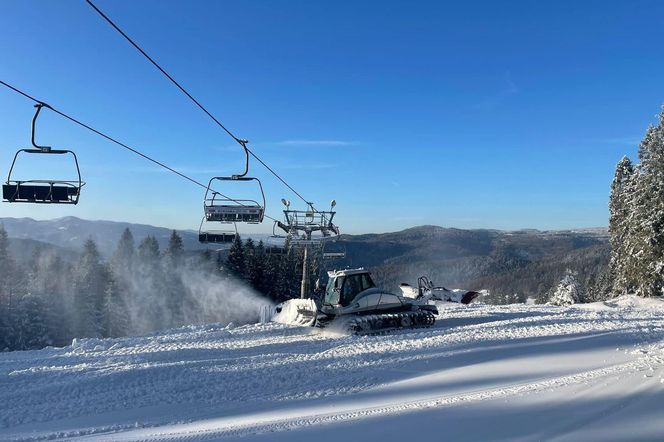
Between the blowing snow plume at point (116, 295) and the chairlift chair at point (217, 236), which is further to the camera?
the blowing snow plume at point (116, 295)

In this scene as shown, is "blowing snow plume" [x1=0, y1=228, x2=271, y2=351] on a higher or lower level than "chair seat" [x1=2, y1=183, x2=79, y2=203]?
lower

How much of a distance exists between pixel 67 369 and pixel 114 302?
31963 millimetres

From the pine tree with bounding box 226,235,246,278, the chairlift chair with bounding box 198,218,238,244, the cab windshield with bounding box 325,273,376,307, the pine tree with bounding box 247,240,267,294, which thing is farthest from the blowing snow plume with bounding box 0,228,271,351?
the chairlift chair with bounding box 198,218,238,244

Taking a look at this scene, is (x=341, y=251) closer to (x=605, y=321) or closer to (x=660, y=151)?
(x=605, y=321)

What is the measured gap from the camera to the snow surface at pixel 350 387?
6.41 metres

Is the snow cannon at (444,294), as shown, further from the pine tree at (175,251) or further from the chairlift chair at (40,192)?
the pine tree at (175,251)

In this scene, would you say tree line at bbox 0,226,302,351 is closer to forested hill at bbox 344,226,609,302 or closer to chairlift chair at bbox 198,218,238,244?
chairlift chair at bbox 198,218,238,244

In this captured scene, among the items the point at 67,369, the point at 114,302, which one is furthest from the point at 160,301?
the point at 67,369

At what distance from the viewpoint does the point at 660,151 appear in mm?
29234

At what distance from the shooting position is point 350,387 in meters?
9.25

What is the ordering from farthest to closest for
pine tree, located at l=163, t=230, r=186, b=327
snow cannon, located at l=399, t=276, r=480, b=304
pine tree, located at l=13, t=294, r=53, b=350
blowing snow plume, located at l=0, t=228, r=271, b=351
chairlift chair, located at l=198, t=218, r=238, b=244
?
pine tree, located at l=163, t=230, r=186, b=327
blowing snow plume, located at l=0, t=228, r=271, b=351
pine tree, located at l=13, t=294, r=53, b=350
snow cannon, located at l=399, t=276, r=480, b=304
chairlift chair, located at l=198, t=218, r=238, b=244

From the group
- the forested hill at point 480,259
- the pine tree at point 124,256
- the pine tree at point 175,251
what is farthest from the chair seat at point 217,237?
the forested hill at point 480,259

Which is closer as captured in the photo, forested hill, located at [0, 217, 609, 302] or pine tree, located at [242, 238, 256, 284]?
pine tree, located at [242, 238, 256, 284]

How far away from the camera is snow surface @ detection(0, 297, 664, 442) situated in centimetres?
641
